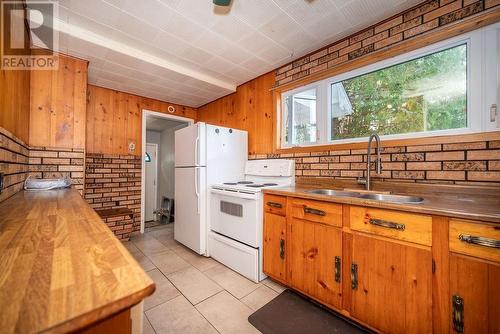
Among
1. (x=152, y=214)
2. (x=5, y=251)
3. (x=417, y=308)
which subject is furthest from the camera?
(x=152, y=214)

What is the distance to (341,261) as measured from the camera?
1.41 metres

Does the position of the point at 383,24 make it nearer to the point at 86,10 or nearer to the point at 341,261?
the point at 341,261

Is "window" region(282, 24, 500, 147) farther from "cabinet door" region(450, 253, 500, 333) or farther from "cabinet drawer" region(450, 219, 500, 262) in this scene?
"cabinet door" region(450, 253, 500, 333)

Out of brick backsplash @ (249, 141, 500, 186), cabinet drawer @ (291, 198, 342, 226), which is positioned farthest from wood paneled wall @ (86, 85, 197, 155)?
brick backsplash @ (249, 141, 500, 186)

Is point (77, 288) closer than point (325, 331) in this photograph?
Yes

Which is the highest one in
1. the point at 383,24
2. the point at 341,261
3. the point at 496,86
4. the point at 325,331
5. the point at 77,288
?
the point at 383,24

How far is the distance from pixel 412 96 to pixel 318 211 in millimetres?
1305

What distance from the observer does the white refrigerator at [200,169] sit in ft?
8.17

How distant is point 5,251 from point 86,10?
2.12m

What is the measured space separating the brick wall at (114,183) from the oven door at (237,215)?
1.58 meters

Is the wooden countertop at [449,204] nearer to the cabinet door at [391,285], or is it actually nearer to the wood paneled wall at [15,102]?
the cabinet door at [391,285]

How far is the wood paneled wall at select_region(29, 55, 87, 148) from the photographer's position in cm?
212

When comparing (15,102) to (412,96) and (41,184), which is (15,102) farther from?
(412,96)

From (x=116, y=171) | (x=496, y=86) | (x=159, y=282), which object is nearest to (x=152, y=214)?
(x=116, y=171)
